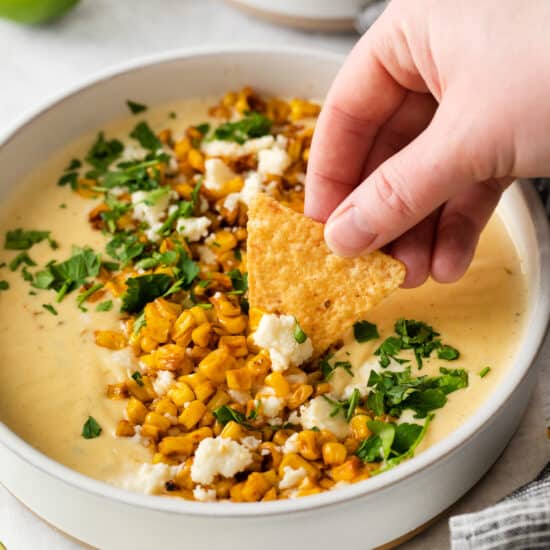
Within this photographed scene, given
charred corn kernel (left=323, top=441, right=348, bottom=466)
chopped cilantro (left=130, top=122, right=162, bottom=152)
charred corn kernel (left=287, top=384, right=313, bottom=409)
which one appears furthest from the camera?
chopped cilantro (left=130, top=122, right=162, bottom=152)

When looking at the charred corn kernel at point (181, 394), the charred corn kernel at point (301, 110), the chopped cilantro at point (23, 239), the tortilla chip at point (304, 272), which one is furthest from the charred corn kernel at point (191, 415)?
the charred corn kernel at point (301, 110)

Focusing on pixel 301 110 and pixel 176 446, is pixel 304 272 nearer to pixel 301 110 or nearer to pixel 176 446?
pixel 176 446

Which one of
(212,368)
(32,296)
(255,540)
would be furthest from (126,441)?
(32,296)

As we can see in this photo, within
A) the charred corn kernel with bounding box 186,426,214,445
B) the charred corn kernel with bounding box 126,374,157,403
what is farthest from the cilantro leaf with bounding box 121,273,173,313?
the charred corn kernel with bounding box 186,426,214,445

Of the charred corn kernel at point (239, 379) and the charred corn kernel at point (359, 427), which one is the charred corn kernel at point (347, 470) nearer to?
the charred corn kernel at point (359, 427)

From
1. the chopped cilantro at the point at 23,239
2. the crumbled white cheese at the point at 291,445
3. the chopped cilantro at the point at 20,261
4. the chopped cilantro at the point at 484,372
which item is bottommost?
the chopped cilantro at the point at 484,372

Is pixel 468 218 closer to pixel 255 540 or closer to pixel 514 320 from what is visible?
pixel 514 320

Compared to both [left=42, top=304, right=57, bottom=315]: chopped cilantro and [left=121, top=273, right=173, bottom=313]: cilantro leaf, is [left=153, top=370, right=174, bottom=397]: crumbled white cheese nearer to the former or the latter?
[left=121, top=273, right=173, bottom=313]: cilantro leaf
